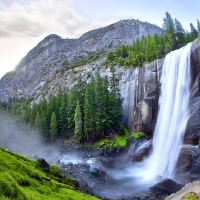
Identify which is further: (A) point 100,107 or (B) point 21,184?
(A) point 100,107

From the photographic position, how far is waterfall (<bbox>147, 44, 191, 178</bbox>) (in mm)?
40812

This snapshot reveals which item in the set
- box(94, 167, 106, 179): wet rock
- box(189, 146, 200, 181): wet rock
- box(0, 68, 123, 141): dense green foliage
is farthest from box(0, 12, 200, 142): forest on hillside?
box(189, 146, 200, 181): wet rock

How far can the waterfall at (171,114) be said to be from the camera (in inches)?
1607

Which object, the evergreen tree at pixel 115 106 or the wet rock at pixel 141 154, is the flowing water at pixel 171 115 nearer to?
the wet rock at pixel 141 154

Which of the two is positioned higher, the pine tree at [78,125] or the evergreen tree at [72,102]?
the evergreen tree at [72,102]

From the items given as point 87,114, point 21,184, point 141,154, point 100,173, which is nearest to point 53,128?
point 87,114

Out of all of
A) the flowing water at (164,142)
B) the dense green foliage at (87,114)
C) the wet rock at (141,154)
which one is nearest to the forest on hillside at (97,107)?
the dense green foliage at (87,114)

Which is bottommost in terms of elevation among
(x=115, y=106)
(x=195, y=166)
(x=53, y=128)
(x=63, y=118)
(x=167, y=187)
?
(x=167, y=187)

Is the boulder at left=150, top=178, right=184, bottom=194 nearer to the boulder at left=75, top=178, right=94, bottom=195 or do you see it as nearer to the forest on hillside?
the boulder at left=75, top=178, right=94, bottom=195

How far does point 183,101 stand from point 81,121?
29919 millimetres

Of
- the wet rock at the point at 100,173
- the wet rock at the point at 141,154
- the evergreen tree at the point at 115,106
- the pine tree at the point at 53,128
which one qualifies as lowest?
the wet rock at the point at 100,173

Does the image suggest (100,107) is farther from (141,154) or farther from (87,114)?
(141,154)

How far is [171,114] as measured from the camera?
48.1m

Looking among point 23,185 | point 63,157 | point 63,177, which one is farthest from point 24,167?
point 63,157
